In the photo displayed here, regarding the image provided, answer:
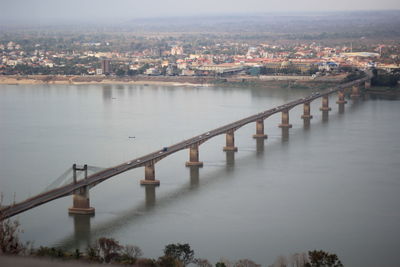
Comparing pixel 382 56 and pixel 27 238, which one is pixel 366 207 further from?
pixel 382 56

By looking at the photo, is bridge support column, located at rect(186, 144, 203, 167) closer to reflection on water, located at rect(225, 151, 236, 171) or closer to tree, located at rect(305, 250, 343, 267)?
reflection on water, located at rect(225, 151, 236, 171)

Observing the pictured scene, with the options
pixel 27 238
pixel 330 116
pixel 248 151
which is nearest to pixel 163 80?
pixel 330 116

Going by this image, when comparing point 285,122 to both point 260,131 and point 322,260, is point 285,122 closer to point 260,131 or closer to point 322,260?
point 260,131

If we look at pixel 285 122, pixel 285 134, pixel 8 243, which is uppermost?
pixel 8 243

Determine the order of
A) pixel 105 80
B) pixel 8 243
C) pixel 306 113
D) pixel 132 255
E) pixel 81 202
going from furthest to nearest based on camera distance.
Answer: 1. pixel 105 80
2. pixel 306 113
3. pixel 81 202
4. pixel 132 255
5. pixel 8 243

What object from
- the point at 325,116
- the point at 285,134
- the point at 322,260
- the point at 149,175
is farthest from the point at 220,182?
the point at 325,116

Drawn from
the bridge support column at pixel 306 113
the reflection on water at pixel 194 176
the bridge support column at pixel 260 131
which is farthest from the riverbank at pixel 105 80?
the reflection on water at pixel 194 176

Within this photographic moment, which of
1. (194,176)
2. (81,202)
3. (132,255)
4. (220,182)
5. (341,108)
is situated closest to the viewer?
(132,255)

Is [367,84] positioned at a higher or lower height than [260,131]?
lower
